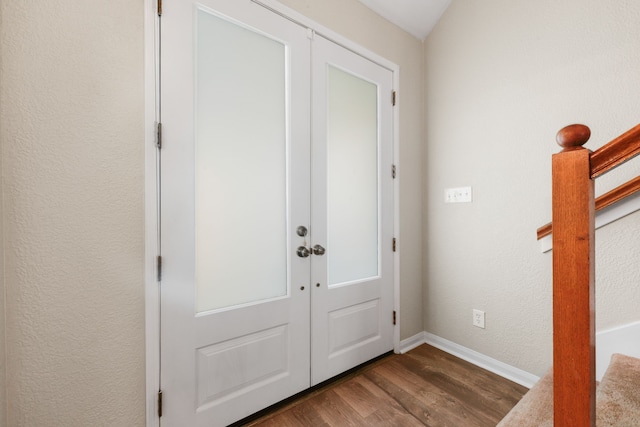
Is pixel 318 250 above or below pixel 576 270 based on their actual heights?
below

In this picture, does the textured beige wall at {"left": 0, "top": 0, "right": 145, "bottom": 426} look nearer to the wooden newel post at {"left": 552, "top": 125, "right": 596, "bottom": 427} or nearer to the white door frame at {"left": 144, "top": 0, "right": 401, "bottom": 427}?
the white door frame at {"left": 144, "top": 0, "right": 401, "bottom": 427}

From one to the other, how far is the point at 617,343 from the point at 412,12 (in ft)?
8.06

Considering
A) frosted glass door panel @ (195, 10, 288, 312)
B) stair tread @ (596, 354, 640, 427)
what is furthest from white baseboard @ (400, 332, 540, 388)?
frosted glass door panel @ (195, 10, 288, 312)

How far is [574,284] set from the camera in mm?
604

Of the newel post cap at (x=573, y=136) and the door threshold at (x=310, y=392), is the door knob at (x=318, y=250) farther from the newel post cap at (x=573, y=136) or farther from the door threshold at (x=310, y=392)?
the newel post cap at (x=573, y=136)

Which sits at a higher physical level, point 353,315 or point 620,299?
point 620,299

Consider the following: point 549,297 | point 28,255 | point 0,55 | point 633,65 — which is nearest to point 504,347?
point 549,297

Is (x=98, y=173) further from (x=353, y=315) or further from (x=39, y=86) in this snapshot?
(x=353, y=315)

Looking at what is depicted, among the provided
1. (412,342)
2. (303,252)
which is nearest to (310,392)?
(303,252)

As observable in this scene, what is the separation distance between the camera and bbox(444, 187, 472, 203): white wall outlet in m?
2.02

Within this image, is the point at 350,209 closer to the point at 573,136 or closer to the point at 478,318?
the point at 478,318

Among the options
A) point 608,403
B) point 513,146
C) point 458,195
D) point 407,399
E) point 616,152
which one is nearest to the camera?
point 616,152

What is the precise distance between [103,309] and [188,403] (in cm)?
59

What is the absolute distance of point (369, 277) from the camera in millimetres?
2008
